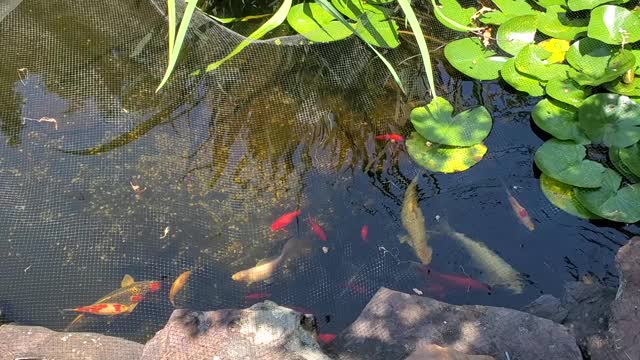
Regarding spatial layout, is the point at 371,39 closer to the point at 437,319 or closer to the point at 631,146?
the point at 631,146

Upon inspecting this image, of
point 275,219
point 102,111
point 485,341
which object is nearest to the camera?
point 485,341

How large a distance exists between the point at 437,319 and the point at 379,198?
0.66 metres

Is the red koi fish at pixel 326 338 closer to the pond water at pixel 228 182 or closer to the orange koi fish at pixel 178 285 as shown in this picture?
the pond water at pixel 228 182

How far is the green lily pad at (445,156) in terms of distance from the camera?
8.46 ft

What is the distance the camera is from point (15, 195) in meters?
2.49

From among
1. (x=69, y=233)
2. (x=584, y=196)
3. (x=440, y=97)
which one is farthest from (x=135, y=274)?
(x=584, y=196)

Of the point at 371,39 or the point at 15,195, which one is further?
the point at 371,39

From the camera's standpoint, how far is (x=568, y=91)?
2674 millimetres

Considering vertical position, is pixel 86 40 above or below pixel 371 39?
above

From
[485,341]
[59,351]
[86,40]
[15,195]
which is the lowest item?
[485,341]

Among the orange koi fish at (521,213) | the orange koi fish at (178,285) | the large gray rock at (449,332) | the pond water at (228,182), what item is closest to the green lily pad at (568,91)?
the pond water at (228,182)

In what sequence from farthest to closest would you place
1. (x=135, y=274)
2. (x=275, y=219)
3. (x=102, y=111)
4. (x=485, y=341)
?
(x=102, y=111) → (x=275, y=219) → (x=135, y=274) → (x=485, y=341)

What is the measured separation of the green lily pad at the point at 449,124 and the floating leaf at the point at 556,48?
0.43m

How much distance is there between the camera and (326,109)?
9.35ft
